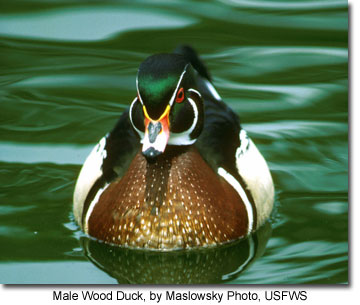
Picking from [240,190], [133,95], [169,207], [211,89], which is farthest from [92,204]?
[133,95]

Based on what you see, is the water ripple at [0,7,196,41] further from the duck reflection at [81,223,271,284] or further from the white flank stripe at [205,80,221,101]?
the duck reflection at [81,223,271,284]

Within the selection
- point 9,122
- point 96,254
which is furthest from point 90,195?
point 9,122

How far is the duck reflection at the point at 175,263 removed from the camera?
5.42 m

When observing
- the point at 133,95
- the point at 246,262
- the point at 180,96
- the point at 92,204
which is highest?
the point at 180,96

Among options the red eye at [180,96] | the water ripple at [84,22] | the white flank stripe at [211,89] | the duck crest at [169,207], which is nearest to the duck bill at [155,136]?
the red eye at [180,96]

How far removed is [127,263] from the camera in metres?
5.56

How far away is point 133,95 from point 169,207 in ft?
7.38

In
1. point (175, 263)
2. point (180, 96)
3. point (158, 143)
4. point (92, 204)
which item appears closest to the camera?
point (158, 143)

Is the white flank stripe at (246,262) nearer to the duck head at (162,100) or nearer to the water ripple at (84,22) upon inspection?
the duck head at (162,100)

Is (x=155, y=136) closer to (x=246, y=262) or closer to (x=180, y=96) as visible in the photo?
(x=180, y=96)

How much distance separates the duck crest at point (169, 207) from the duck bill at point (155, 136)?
47 cm

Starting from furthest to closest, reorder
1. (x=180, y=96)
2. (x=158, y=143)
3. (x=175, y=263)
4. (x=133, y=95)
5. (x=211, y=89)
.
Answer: (x=133, y=95)
(x=211, y=89)
(x=175, y=263)
(x=180, y=96)
(x=158, y=143)

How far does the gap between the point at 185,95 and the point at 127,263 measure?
108 cm

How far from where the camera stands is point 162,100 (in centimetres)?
514
